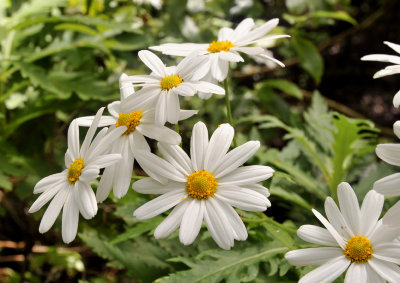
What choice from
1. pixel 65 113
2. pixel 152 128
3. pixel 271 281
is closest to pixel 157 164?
pixel 152 128

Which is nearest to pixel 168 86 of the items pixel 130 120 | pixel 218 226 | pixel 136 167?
pixel 130 120

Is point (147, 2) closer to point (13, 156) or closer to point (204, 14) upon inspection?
point (204, 14)

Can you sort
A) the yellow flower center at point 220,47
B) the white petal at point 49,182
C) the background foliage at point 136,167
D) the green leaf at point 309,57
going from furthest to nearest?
the green leaf at point 309,57, the background foliage at point 136,167, the yellow flower center at point 220,47, the white petal at point 49,182

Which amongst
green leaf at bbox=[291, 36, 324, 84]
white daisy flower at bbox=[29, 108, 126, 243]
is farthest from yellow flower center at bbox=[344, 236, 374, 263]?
green leaf at bbox=[291, 36, 324, 84]

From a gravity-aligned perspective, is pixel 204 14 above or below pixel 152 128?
above

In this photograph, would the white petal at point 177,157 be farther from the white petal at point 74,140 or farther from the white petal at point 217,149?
the white petal at point 74,140

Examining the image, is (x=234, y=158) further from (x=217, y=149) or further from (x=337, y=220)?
(x=337, y=220)

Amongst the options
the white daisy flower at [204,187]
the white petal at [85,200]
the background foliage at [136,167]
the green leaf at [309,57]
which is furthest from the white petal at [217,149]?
the green leaf at [309,57]
